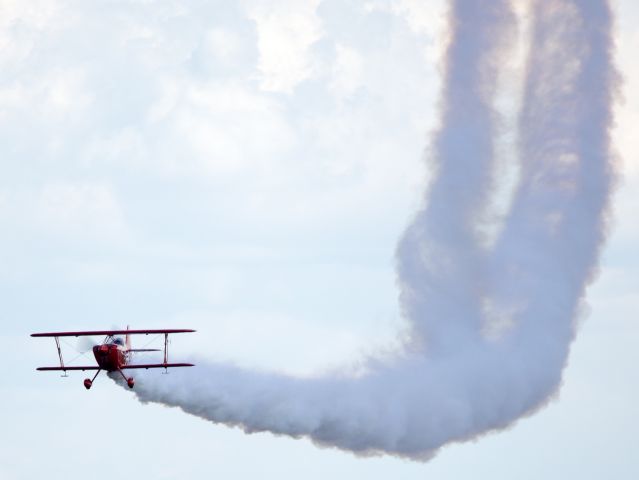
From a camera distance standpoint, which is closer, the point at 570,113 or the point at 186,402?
the point at 570,113

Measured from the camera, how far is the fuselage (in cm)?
10006

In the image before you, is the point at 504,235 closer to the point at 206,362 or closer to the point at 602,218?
the point at 602,218

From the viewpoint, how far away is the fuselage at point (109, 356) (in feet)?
328

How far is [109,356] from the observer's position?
100125 millimetres

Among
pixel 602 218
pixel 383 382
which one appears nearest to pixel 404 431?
pixel 383 382

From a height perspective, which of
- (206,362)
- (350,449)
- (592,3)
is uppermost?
(592,3)

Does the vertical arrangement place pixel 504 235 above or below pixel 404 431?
above

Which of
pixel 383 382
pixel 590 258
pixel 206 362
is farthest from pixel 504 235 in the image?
pixel 206 362

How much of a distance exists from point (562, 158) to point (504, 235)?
5565mm

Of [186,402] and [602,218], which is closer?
[602,218]

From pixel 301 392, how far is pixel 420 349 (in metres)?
7.77

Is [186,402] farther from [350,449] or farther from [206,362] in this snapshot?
[350,449]

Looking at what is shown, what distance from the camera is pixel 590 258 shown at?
93.9m

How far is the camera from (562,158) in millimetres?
93125
